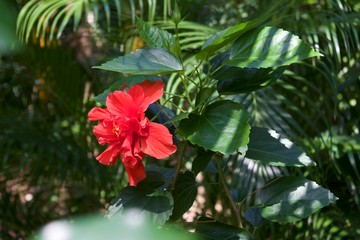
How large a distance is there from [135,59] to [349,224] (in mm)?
1049

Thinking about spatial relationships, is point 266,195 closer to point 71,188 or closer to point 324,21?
point 324,21

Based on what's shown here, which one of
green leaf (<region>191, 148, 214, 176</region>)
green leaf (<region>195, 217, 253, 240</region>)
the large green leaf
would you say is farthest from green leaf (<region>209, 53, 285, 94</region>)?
green leaf (<region>195, 217, 253, 240</region>)

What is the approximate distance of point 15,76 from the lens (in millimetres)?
2604

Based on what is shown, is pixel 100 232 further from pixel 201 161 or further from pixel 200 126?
pixel 201 161

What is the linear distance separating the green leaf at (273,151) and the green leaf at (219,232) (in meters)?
0.11

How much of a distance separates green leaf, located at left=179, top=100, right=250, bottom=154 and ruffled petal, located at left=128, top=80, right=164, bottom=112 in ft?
0.18

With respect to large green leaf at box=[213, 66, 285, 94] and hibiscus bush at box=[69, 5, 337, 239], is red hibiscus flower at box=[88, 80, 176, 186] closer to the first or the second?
hibiscus bush at box=[69, 5, 337, 239]

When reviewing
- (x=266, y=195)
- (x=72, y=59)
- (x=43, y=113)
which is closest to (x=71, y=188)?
(x=43, y=113)

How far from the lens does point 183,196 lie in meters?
0.90

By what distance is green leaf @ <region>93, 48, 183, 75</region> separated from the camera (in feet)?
2.53

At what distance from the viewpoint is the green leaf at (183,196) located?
89 centimetres

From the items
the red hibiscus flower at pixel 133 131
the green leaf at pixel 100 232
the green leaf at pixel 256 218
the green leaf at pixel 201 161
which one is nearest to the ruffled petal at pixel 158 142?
the red hibiscus flower at pixel 133 131

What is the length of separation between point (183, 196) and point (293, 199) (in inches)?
6.7

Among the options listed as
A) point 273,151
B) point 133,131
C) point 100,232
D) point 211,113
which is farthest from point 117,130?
point 100,232
